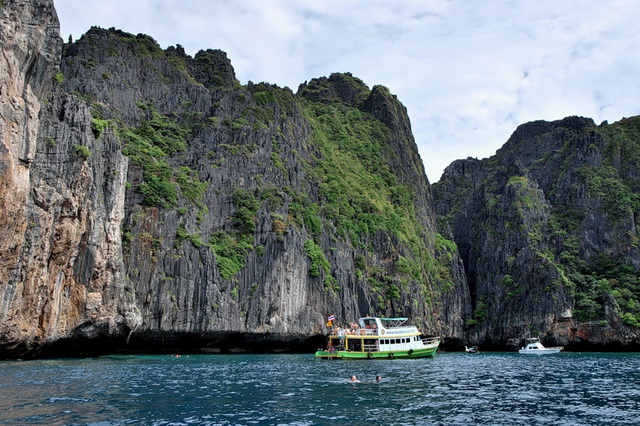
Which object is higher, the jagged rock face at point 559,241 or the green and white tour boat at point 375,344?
the jagged rock face at point 559,241

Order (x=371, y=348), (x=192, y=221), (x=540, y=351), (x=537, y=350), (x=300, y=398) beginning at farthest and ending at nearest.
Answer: (x=537, y=350) < (x=540, y=351) < (x=192, y=221) < (x=371, y=348) < (x=300, y=398)

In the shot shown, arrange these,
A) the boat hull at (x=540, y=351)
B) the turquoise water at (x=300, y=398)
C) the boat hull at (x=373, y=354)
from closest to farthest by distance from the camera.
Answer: the turquoise water at (x=300, y=398) → the boat hull at (x=373, y=354) → the boat hull at (x=540, y=351)

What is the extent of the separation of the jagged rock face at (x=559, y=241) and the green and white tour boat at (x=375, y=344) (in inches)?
1722

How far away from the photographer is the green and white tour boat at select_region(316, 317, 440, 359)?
57219 mm

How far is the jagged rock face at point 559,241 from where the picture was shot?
305ft

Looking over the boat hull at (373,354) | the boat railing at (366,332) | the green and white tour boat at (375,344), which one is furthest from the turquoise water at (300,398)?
the boat railing at (366,332)

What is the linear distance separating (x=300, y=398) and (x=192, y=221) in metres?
46.0

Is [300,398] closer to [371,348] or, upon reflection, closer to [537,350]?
[371,348]

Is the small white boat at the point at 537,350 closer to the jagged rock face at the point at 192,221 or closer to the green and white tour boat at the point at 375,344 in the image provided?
the jagged rock face at the point at 192,221

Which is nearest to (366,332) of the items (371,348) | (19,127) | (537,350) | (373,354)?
(371,348)

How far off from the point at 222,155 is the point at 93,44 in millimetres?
26017

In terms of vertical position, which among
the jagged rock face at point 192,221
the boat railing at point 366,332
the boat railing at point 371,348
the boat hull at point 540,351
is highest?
the jagged rock face at point 192,221

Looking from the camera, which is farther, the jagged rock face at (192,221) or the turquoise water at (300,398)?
the jagged rock face at (192,221)

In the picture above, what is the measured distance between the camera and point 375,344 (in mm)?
58656
